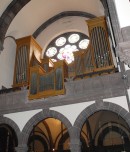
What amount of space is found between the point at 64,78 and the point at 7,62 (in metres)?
4.11

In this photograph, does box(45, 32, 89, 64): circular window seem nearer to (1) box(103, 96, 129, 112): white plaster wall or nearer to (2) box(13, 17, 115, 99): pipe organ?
(2) box(13, 17, 115, 99): pipe organ

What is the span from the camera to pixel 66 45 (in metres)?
14.7

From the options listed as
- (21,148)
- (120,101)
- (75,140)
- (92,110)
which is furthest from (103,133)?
(21,148)

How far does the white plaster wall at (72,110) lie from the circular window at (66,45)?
214 inches

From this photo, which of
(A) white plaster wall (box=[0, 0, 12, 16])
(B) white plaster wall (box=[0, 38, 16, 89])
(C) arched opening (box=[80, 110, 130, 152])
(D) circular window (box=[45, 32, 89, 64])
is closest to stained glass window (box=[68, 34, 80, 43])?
(D) circular window (box=[45, 32, 89, 64])

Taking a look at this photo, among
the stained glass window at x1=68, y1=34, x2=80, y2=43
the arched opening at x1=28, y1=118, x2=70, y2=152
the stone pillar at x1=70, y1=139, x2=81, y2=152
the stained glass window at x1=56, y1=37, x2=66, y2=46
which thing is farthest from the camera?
the stained glass window at x1=56, y1=37, x2=66, y2=46

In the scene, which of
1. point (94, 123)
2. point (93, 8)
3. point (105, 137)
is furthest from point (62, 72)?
point (93, 8)

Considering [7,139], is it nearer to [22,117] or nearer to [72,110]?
[22,117]

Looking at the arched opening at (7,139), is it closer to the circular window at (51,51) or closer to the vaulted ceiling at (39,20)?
the vaulted ceiling at (39,20)

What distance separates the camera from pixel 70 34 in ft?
49.0

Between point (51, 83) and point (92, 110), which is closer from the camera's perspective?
point (92, 110)

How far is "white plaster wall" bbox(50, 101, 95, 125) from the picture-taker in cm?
888

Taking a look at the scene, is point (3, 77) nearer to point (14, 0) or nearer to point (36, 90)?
point (36, 90)

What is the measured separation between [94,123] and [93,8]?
6.56 metres
